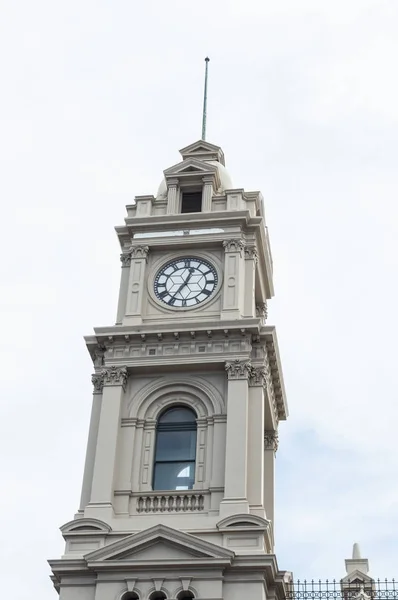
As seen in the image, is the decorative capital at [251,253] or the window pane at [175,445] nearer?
the window pane at [175,445]

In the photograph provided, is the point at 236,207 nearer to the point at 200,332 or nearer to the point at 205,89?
the point at 200,332

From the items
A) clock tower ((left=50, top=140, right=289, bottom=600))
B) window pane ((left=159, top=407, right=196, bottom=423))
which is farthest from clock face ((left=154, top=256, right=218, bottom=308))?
window pane ((left=159, top=407, right=196, bottom=423))

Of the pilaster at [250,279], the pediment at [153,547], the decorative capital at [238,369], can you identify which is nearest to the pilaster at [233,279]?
the pilaster at [250,279]

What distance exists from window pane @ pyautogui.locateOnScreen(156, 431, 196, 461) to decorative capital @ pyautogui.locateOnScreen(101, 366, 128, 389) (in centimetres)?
193

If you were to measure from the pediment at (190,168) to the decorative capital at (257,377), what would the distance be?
846cm

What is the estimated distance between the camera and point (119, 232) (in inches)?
1613

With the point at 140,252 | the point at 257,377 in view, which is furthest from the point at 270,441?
the point at 140,252

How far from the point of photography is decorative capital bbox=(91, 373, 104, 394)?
37.1 metres

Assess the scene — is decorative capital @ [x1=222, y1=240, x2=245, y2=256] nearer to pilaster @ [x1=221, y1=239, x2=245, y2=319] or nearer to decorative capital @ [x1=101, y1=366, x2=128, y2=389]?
pilaster @ [x1=221, y1=239, x2=245, y2=319]

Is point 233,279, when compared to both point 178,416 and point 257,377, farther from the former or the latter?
point 178,416

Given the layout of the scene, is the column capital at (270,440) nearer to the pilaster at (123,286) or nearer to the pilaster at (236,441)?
the pilaster at (236,441)

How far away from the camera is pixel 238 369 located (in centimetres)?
3619

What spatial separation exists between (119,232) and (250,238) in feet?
14.4

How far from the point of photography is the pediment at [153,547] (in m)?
32.5
